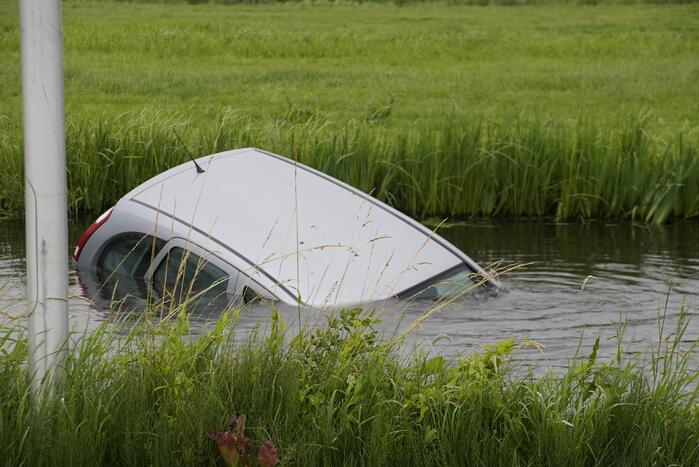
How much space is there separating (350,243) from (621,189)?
545cm

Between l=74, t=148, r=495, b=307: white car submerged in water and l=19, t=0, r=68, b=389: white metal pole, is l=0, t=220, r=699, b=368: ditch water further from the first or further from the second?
l=19, t=0, r=68, b=389: white metal pole


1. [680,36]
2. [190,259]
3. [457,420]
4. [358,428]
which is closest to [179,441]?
[358,428]

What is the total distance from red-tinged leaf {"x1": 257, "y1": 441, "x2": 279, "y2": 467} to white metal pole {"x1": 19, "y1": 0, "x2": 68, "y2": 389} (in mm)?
916

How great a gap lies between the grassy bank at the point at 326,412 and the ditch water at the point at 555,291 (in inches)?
21.3

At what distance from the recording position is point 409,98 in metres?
22.0

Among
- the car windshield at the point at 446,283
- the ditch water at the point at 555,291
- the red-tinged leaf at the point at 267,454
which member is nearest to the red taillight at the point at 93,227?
the ditch water at the point at 555,291

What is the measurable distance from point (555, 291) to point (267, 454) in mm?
4953

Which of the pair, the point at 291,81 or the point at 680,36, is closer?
the point at 291,81

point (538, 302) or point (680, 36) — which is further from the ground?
point (680, 36)

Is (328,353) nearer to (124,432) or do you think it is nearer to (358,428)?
(358,428)

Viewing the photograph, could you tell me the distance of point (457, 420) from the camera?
5.17 m

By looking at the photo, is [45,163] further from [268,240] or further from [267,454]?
[268,240]

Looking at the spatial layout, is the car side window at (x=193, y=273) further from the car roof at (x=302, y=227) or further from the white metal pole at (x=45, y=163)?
the white metal pole at (x=45, y=163)

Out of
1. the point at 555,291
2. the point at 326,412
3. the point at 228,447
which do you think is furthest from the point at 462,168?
the point at 228,447
